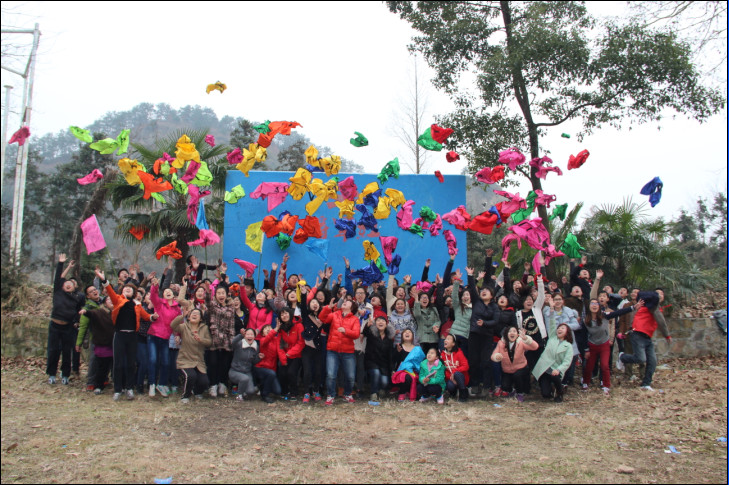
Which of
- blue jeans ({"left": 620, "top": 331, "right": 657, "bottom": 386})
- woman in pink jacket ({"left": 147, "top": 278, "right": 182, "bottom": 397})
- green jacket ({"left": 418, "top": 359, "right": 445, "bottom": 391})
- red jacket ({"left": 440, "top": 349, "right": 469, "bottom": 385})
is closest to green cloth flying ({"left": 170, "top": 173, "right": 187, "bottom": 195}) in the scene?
woman in pink jacket ({"left": 147, "top": 278, "right": 182, "bottom": 397})

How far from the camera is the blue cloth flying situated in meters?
8.36

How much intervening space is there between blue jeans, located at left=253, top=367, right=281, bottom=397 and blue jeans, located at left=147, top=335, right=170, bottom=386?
1.16 meters

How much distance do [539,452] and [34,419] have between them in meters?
5.41

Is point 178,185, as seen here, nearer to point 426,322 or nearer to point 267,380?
point 267,380

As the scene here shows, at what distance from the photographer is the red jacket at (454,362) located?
7.73m

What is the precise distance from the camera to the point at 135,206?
1102 cm

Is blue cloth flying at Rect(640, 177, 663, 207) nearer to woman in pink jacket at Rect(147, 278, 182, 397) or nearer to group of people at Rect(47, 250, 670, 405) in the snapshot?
group of people at Rect(47, 250, 670, 405)

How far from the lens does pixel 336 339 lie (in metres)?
7.73

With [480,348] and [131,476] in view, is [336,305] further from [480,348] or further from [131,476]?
[131,476]

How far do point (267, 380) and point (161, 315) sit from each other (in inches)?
64.1

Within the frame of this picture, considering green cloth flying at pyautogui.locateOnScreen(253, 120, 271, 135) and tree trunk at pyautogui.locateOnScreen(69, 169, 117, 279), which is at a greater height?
green cloth flying at pyautogui.locateOnScreen(253, 120, 271, 135)

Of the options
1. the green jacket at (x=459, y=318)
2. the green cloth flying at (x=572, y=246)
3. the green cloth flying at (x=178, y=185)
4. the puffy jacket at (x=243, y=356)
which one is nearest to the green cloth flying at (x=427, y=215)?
the green jacket at (x=459, y=318)

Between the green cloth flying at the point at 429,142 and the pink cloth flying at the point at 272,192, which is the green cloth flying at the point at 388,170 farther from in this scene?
the pink cloth flying at the point at 272,192

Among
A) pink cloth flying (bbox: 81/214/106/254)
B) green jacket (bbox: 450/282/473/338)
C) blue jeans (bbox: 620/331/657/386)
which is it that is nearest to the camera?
green jacket (bbox: 450/282/473/338)
